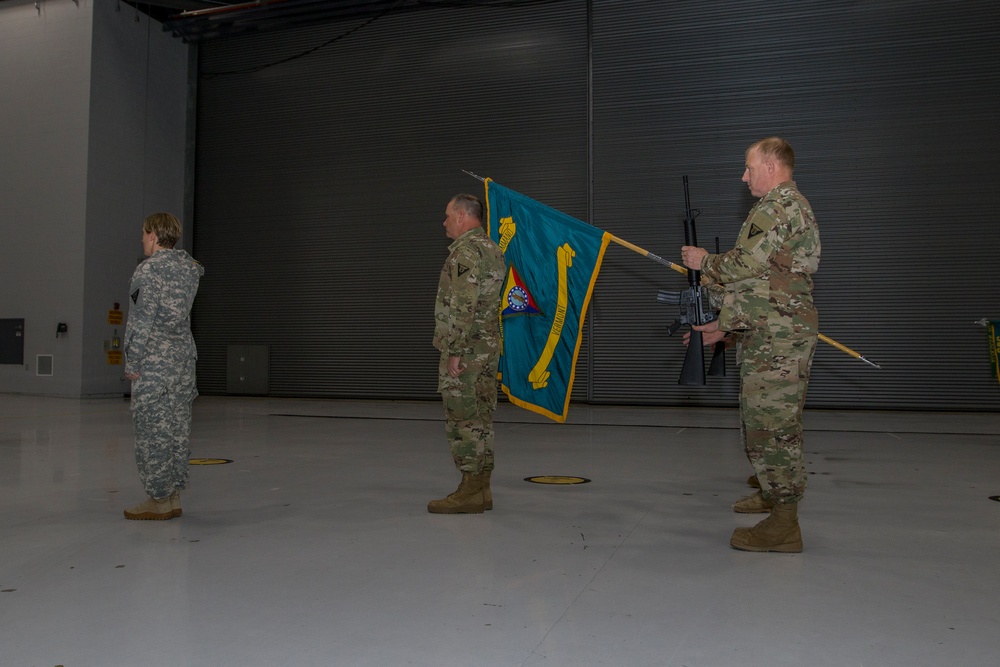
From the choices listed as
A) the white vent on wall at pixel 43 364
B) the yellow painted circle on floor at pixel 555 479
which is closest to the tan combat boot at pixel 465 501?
the yellow painted circle on floor at pixel 555 479

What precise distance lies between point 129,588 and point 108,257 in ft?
35.4

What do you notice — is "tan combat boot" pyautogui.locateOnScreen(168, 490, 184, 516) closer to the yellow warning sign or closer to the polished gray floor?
the polished gray floor

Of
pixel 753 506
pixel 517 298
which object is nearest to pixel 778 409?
pixel 753 506

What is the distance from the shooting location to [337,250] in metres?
12.9

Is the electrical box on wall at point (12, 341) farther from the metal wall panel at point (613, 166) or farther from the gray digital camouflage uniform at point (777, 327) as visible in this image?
the gray digital camouflage uniform at point (777, 327)

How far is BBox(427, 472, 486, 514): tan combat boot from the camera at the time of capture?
3.86 metres

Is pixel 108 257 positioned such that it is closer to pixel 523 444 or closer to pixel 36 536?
pixel 523 444

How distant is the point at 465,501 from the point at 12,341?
434 inches

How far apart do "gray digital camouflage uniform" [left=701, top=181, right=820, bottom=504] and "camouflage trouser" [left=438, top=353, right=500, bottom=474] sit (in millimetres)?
1231

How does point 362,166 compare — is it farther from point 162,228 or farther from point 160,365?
point 160,365

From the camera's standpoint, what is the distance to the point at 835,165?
1077 cm

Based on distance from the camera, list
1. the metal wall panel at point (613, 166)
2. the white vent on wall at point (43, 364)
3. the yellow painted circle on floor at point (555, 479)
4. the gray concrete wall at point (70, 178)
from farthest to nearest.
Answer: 1. the white vent on wall at point (43, 364)
2. the gray concrete wall at point (70, 178)
3. the metal wall panel at point (613, 166)
4. the yellow painted circle on floor at point (555, 479)

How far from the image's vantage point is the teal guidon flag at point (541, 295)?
5.18m

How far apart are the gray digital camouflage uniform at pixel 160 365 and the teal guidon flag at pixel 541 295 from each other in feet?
6.76
